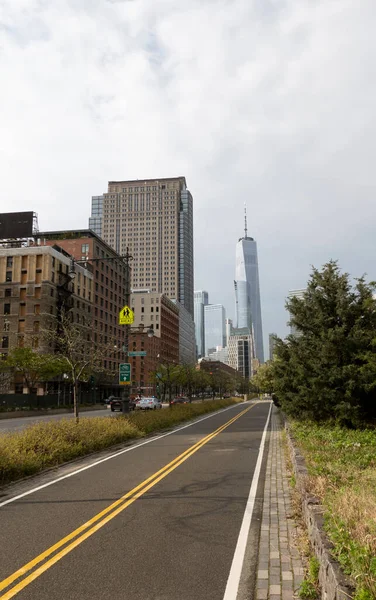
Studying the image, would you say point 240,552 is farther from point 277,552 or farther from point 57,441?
point 57,441

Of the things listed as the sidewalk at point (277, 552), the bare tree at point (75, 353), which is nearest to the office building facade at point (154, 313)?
the bare tree at point (75, 353)

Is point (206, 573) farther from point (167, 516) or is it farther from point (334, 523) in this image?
point (167, 516)

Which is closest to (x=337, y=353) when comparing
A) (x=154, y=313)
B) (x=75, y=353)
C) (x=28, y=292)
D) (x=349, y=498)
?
(x=349, y=498)

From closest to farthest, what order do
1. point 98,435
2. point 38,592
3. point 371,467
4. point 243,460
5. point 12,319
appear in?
1. point 38,592
2. point 371,467
3. point 243,460
4. point 98,435
5. point 12,319

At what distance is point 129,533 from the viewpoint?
6629 mm

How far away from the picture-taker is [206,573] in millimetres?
5246

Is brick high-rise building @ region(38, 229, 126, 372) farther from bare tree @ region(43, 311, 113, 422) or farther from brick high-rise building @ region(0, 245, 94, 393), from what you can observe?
bare tree @ region(43, 311, 113, 422)

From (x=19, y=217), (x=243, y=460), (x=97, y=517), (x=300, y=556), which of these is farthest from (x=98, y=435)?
(x=19, y=217)

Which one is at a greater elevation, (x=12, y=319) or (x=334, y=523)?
(x=12, y=319)

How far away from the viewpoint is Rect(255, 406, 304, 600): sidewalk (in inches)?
189

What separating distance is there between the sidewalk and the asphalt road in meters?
0.16

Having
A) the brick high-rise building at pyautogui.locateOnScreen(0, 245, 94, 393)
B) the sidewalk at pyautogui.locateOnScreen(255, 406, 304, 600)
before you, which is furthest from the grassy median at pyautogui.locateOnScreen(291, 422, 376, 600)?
the brick high-rise building at pyautogui.locateOnScreen(0, 245, 94, 393)

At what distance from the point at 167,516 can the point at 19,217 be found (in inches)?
3109

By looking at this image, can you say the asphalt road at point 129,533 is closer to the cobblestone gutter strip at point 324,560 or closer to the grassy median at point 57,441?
the grassy median at point 57,441
